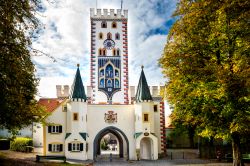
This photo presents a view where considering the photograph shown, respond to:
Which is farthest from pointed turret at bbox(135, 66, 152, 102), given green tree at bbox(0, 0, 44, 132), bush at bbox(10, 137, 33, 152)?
green tree at bbox(0, 0, 44, 132)

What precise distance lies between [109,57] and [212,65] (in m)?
25.1

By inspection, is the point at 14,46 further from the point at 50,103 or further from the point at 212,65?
the point at 50,103

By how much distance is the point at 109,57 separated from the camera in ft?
136

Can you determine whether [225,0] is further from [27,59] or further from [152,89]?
[152,89]

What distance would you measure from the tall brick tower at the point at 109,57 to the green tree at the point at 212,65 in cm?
2042

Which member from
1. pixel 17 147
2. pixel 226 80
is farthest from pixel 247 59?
pixel 17 147

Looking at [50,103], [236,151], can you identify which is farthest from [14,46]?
[50,103]

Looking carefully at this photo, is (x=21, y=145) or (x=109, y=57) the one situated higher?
(x=109, y=57)

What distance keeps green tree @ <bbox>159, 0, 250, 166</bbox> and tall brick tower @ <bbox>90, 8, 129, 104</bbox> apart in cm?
2042

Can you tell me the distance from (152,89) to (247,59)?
2626 centimetres

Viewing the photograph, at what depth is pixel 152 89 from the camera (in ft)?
139

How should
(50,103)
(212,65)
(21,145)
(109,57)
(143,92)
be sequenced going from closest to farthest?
1. (212,65)
2. (143,92)
3. (21,145)
4. (109,57)
5. (50,103)

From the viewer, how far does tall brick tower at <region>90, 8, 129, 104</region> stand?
4053cm

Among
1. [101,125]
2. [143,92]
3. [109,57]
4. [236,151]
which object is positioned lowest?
[236,151]
